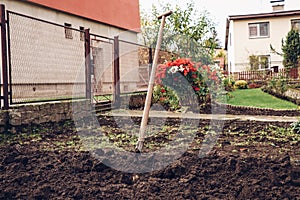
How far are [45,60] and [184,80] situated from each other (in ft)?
8.87

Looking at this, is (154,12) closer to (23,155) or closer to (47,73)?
(47,73)

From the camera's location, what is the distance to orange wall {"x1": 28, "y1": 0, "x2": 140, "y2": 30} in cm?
1107

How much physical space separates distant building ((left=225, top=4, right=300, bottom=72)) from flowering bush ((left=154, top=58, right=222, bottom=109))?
46.3ft

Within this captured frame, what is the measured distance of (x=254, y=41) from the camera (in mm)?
21000

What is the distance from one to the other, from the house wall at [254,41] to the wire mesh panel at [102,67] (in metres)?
14.3

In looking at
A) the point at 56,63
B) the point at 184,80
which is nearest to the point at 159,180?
the point at 184,80

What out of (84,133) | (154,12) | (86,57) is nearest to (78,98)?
(86,57)

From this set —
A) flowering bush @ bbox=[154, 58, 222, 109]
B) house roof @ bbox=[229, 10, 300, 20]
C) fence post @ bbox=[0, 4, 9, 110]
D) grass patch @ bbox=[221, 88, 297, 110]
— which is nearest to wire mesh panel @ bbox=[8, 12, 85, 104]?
fence post @ bbox=[0, 4, 9, 110]

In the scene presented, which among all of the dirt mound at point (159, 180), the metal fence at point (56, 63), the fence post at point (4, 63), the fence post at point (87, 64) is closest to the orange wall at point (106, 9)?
the metal fence at point (56, 63)

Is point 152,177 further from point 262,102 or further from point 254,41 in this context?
point 254,41

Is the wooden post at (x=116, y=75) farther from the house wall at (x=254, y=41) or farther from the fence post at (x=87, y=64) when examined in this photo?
the house wall at (x=254, y=41)

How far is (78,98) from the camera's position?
20.1 feet

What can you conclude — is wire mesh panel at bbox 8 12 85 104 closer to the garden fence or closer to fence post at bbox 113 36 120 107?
fence post at bbox 113 36 120 107

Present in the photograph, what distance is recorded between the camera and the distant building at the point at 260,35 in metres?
20.4
